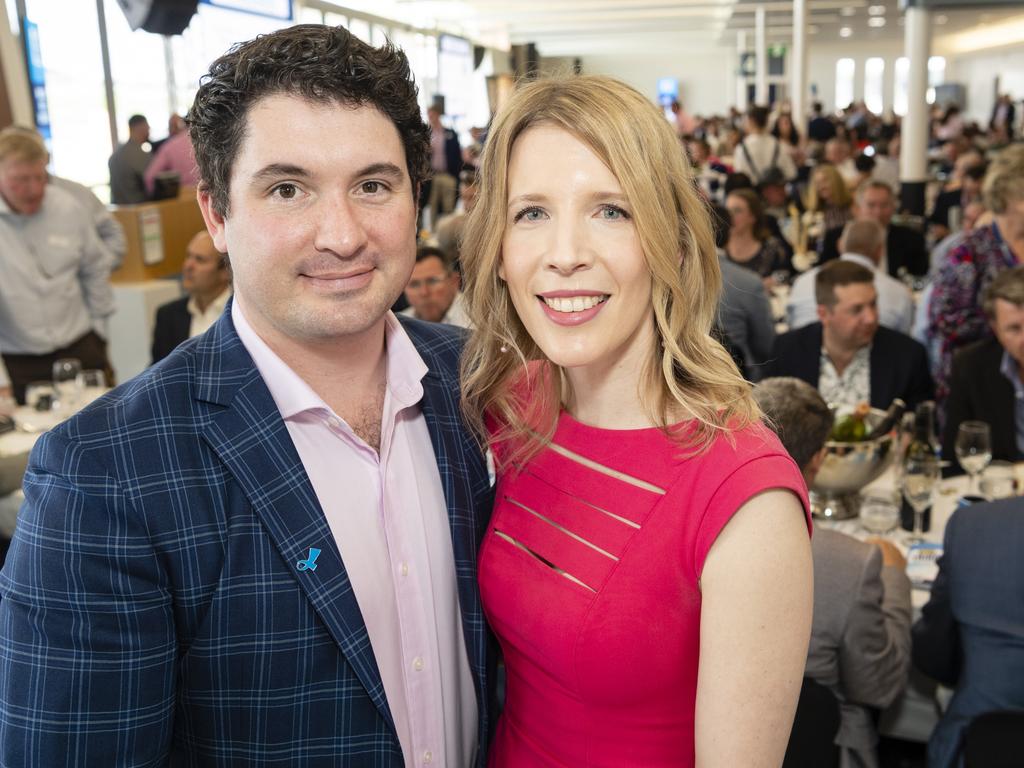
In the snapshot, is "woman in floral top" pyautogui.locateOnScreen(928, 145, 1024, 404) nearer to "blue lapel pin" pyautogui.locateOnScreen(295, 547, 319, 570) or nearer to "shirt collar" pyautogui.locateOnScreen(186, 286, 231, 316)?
"shirt collar" pyautogui.locateOnScreen(186, 286, 231, 316)

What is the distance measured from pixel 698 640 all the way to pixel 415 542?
1.37 feet

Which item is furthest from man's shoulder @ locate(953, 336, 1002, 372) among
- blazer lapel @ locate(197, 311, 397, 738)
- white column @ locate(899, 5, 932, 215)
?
white column @ locate(899, 5, 932, 215)

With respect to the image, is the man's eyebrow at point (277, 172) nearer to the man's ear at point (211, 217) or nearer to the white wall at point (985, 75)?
the man's ear at point (211, 217)

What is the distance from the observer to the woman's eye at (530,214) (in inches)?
52.8

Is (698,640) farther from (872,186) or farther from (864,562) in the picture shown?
(872,186)

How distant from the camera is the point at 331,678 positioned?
1.26 metres

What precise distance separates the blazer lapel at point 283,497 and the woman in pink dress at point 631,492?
24 cm

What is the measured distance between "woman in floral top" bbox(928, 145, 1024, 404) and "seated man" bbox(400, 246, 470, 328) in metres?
2.12

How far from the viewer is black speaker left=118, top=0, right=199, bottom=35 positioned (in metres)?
4.53

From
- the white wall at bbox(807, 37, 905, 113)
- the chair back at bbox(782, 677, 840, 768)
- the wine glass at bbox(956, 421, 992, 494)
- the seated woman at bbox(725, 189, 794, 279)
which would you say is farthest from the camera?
the white wall at bbox(807, 37, 905, 113)

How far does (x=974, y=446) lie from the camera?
296 centimetres

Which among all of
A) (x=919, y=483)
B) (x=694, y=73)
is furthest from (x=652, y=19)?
(x=919, y=483)

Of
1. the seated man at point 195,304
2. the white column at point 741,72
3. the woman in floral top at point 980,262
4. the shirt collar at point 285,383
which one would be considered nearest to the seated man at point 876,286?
the woman in floral top at point 980,262

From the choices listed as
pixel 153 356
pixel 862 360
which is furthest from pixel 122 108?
pixel 862 360
